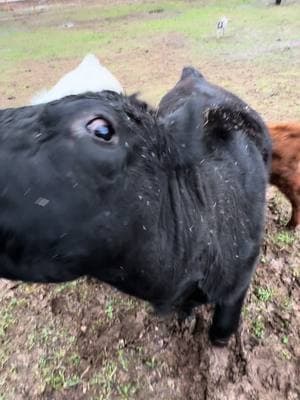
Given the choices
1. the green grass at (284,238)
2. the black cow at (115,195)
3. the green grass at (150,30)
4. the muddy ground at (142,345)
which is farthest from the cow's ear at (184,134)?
the green grass at (150,30)

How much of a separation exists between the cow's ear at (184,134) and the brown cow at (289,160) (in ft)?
6.03

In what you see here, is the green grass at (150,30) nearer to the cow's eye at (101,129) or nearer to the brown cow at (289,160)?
the brown cow at (289,160)

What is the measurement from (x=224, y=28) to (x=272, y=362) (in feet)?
24.3

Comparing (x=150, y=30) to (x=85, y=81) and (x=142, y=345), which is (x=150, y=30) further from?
(x=142, y=345)

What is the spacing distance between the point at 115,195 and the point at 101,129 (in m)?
0.19

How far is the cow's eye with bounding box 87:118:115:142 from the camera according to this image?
1.22 meters

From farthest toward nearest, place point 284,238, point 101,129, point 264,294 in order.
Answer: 1. point 284,238
2. point 264,294
3. point 101,129

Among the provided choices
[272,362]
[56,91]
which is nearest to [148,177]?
[272,362]

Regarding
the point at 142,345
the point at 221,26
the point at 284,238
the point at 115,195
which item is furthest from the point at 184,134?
the point at 221,26

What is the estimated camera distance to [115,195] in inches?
51.5

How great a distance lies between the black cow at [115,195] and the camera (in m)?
1.20

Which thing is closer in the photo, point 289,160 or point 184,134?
point 184,134

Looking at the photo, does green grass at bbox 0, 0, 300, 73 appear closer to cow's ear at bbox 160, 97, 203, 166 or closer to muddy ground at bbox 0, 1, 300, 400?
muddy ground at bbox 0, 1, 300, 400

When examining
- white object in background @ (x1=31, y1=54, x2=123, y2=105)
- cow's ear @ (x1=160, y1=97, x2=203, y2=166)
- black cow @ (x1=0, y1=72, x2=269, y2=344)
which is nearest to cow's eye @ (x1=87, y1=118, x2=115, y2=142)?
black cow @ (x1=0, y1=72, x2=269, y2=344)
